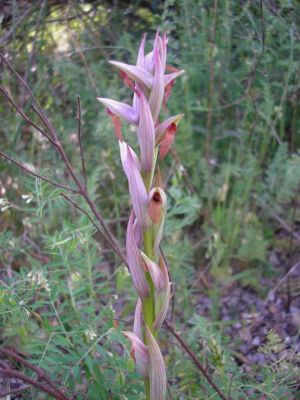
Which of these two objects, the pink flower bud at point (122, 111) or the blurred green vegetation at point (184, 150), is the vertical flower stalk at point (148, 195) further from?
the blurred green vegetation at point (184, 150)

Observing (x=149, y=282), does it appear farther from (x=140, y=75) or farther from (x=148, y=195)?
(x=140, y=75)

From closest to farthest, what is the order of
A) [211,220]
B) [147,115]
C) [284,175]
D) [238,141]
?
[147,115], [284,175], [211,220], [238,141]

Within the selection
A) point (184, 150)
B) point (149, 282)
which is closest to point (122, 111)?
point (149, 282)

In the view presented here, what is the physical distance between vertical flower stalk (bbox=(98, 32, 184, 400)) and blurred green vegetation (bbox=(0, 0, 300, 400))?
0.38 metres

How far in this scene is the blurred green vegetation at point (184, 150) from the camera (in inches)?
87.1

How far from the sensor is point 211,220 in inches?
116

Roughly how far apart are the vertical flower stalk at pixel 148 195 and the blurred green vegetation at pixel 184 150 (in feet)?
1.26

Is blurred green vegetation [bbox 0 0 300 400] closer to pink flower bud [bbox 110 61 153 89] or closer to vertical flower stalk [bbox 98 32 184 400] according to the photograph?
vertical flower stalk [bbox 98 32 184 400]

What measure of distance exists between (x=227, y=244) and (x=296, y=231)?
1.29ft

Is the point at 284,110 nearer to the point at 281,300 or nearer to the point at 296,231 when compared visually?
the point at 296,231

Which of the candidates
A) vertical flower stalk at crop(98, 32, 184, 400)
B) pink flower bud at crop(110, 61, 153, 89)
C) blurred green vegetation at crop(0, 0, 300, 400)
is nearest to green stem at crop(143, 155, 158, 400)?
vertical flower stalk at crop(98, 32, 184, 400)

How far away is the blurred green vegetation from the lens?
2213 mm

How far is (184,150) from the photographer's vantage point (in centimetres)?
298

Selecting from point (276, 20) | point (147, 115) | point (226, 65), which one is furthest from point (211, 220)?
point (147, 115)
